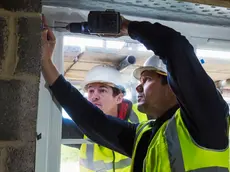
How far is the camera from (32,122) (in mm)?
1049

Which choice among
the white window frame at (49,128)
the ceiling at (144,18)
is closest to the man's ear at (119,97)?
the ceiling at (144,18)

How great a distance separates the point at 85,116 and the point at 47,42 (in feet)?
1.28

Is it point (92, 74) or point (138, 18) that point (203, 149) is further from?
point (92, 74)

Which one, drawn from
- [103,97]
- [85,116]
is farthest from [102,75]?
[85,116]

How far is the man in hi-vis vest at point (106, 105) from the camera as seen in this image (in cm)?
178

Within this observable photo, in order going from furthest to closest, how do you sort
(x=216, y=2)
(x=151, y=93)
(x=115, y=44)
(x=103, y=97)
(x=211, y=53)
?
(x=103, y=97)
(x=211, y=53)
(x=115, y=44)
(x=151, y=93)
(x=216, y=2)

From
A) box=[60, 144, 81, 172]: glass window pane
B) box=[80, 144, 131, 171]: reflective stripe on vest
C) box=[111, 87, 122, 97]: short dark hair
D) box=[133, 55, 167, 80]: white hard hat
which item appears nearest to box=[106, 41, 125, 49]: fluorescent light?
box=[133, 55, 167, 80]: white hard hat

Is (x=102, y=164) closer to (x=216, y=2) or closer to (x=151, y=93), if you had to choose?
(x=151, y=93)

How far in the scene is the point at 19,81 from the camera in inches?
41.5

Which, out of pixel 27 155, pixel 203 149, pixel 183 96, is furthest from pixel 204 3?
pixel 27 155

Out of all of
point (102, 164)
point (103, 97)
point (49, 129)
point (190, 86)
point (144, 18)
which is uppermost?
point (144, 18)

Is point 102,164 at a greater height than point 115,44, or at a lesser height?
lesser

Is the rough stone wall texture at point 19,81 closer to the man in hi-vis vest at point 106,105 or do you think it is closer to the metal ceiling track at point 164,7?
the metal ceiling track at point 164,7

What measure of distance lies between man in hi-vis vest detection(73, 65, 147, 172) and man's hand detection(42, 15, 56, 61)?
16.4 inches
